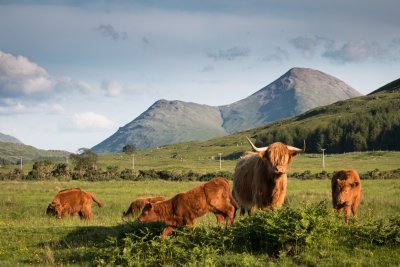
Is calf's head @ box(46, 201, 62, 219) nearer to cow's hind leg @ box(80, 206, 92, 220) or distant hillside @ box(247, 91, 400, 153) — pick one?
cow's hind leg @ box(80, 206, 92, 220)

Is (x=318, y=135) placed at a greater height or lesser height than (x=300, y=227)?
greater

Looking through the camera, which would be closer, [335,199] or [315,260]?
[315,260]

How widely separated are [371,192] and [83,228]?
2079cm

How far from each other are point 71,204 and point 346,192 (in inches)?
496

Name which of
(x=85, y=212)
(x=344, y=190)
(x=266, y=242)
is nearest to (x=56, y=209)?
(x=85, y=212)

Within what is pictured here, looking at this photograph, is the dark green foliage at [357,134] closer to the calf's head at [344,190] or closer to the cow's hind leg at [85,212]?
the calf's head at [344,190]

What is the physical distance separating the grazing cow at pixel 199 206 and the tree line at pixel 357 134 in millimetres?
126633

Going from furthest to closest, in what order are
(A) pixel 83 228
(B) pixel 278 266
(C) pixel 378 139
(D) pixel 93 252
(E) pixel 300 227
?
(C) pixel 378 139 < (A) pixel 83 228 < (D) pixel 93 252 < (E) pixel 300 227 < (B) pixel 278 266

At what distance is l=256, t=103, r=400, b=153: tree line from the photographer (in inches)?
5359

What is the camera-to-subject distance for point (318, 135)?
151000mm

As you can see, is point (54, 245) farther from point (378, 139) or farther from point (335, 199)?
point (378, 139)

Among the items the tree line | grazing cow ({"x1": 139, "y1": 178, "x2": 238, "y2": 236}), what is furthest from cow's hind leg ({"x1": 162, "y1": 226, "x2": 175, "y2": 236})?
the tree line

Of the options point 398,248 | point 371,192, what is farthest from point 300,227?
point 371,192

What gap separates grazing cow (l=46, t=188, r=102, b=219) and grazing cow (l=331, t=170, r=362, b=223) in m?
11.5
